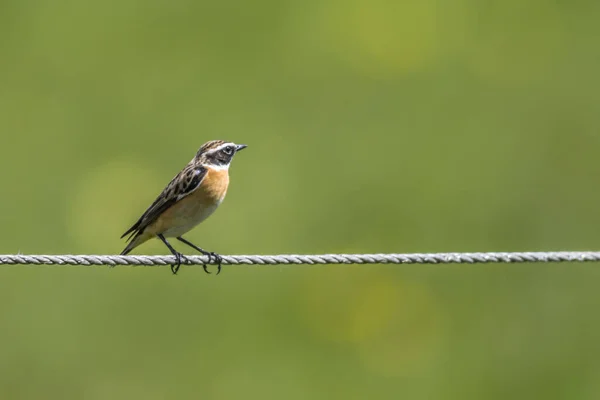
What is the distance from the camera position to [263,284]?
11.4m

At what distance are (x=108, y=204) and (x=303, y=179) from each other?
2559mm

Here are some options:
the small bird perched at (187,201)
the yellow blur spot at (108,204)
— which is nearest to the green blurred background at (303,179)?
the yellow blur spot at (108,204)

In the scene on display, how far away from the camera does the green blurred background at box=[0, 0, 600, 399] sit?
10.6m

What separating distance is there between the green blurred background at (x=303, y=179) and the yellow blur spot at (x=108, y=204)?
3 centimetres

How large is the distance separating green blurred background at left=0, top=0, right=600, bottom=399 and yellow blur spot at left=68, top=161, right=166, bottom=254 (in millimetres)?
31

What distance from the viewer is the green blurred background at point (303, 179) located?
34.7ft

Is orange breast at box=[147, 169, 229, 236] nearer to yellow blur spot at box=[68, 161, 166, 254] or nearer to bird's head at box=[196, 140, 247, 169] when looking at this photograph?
bird's head at box=[196, 140, 247, 169]

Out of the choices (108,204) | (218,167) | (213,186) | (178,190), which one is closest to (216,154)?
(218,167)

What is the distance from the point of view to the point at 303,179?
1323 centimetres

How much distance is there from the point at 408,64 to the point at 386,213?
3.40 metres

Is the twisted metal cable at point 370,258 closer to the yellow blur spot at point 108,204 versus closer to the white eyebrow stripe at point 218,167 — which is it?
the white eyebrow stripe at point 218,167

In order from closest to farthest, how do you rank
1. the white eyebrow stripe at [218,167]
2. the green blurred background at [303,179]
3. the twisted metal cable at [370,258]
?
1. the twisted metal cable at [370,258]
2. the white eyebrow stripe at [218,167]
3. the green blurred background at [303,179]

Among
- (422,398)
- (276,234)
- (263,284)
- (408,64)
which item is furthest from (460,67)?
(422,398)

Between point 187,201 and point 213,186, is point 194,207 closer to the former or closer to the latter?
point 187,201
